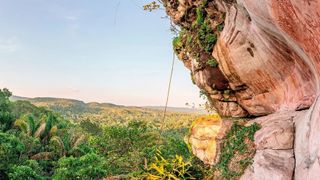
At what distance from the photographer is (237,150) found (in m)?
9.62

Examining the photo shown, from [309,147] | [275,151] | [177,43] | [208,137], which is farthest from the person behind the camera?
[177,43]

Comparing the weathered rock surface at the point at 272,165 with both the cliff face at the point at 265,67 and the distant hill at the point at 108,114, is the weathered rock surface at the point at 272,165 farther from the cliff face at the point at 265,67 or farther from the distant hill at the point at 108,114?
the distant hill at the point at 108,114

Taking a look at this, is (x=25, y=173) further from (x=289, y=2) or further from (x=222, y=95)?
(x=289, y=2)

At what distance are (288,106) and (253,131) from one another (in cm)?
111

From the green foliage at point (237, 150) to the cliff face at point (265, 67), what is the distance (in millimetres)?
271

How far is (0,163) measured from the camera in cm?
1900

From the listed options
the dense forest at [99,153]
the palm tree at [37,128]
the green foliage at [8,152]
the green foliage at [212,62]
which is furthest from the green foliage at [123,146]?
the palm tree at [37,128]

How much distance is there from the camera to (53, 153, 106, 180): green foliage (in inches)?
643

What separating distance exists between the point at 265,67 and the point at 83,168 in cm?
1105

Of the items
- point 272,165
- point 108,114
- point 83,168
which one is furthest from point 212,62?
point 108,114

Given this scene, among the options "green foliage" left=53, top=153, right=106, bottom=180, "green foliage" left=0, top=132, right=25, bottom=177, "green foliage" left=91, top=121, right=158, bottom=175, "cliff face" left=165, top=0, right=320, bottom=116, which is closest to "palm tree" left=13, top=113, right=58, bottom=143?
"green foliage" left=0, top=132, right=25, bottom=177

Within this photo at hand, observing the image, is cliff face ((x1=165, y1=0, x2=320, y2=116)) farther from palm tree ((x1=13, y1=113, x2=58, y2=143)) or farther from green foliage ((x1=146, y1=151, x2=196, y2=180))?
palm tree ((x1=13, y1=113, x2=58, y2=143))

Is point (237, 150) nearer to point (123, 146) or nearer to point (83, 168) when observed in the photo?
point (123, 146)

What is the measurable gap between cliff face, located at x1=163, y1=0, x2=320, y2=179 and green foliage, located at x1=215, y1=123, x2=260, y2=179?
0.27m
